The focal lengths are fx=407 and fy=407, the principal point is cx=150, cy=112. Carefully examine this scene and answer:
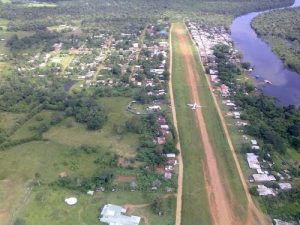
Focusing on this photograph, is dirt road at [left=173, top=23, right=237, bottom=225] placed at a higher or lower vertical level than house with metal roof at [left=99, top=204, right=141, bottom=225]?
higher

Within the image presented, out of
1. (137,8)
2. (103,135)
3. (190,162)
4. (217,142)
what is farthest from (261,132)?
(137,8)

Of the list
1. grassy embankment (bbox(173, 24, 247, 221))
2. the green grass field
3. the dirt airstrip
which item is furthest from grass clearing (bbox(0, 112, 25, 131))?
the dirt airstrip

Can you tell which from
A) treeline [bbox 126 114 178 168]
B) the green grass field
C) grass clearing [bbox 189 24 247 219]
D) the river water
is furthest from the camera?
the river water

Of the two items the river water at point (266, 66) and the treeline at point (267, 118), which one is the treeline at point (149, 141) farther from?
the river water at point (266, 66)

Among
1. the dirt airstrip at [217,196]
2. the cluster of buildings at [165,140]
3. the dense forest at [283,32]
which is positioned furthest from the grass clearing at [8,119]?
the dense forest at [283,32]

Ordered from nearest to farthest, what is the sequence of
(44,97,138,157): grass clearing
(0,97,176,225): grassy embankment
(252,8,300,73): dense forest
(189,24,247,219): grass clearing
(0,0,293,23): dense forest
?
(0,97,176,225): grassy embankment < (189,24,247,219): grass clearing < (44,97,138,157): grass clearing < (252,8,300,73): dense forest < (0,0,293,23): dense forest

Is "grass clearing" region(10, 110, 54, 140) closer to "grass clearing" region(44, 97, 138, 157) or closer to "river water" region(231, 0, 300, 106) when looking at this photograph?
"grass clearing" region(44, 97, 138, 157)
